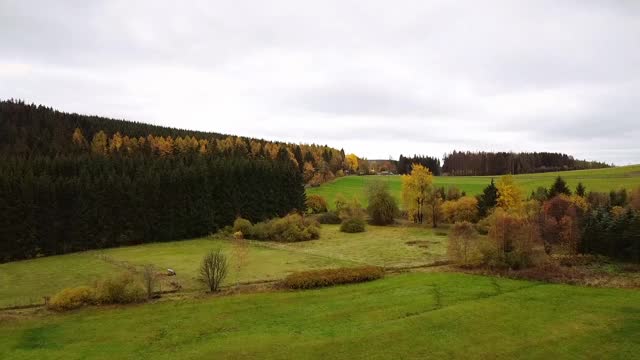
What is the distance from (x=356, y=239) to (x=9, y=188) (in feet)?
183

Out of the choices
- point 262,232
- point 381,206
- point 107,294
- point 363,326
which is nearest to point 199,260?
point 107,294

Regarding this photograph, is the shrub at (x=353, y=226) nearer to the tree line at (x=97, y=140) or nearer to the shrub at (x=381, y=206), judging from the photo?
the shrub at (x=381, y=206)

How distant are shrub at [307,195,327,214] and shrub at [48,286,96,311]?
80.6 meters

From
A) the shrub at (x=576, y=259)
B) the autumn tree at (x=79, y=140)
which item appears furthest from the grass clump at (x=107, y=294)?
the autumn tree at (x=79, y=140)

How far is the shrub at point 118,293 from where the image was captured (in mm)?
44969

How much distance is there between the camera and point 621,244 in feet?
195

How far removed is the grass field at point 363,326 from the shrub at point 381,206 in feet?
191

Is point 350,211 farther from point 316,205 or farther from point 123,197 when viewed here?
point 123,197

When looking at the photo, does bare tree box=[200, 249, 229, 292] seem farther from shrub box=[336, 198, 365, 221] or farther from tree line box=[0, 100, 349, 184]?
tree line box=[0, 100, 349, 184]

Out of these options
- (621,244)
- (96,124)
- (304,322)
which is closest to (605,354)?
(304,322)

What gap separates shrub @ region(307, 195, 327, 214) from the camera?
405ft

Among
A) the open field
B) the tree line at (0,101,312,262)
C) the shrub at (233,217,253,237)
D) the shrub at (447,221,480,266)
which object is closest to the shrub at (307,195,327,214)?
the tree line at (0,101,312,262)

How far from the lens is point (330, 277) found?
2015 inches

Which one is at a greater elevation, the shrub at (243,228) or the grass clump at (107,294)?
the shrub at (243,228)
